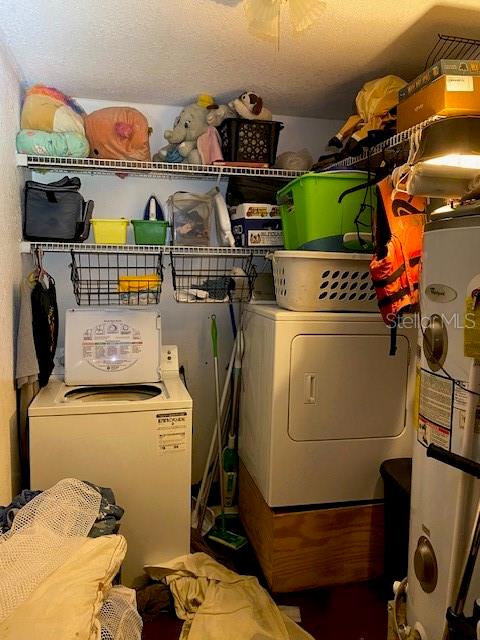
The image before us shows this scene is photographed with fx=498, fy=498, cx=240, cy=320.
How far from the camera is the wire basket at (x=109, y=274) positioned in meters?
2.65

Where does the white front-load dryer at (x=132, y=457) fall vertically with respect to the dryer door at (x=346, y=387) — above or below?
below

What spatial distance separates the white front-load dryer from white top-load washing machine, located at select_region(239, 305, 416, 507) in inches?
15.5

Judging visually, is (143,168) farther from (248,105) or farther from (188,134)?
(248,105)

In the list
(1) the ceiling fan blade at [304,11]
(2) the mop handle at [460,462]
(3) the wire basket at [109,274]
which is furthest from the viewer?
(3) the wire basket at [109,274]

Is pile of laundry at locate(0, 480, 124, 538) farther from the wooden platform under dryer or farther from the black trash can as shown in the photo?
the black trash can

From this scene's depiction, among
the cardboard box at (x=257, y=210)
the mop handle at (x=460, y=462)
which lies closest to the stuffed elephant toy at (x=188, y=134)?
the cardboard box at (x=257, y=210)

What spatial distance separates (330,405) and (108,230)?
132 cm

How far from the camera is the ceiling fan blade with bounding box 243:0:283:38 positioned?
1.57m

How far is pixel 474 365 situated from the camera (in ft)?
3.80

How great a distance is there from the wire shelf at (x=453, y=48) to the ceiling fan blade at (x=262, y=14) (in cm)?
71

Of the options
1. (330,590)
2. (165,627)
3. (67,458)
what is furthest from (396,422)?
(67,458)

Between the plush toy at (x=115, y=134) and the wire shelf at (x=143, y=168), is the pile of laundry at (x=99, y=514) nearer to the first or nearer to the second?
the wire shelf at (x=143, y=168)

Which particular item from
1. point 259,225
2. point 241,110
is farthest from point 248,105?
point 259,225

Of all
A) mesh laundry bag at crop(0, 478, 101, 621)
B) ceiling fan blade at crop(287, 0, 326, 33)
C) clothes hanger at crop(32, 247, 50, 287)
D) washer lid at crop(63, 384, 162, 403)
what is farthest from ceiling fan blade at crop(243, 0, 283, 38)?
mesh laundry bag at crop(0, 478, 101, 621)
